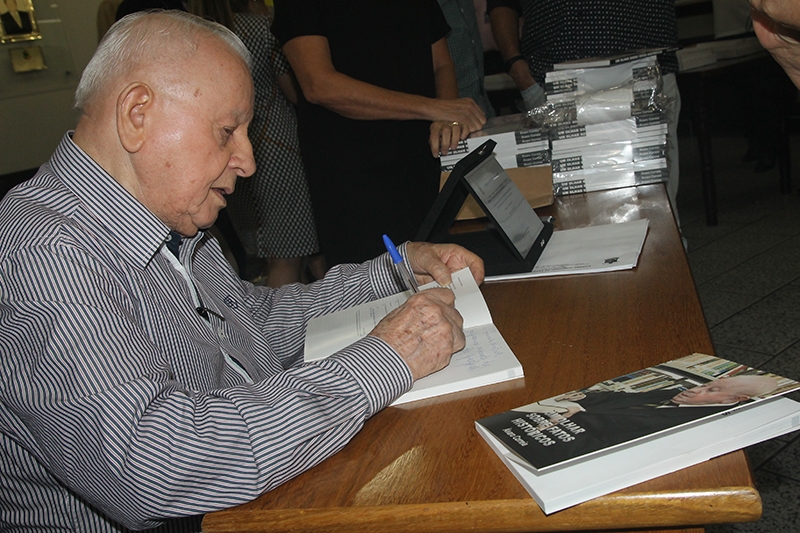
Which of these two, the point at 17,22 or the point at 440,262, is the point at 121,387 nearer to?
the point at 440,262

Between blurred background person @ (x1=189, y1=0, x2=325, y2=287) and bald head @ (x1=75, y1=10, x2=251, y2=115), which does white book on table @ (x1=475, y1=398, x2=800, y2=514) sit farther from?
blurred background person @ (x1=189, y1=0, x2=325, y2=287)

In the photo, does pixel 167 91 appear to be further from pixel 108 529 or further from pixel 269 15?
pixel 269 15

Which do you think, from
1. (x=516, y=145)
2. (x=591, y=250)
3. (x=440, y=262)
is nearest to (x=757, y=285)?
(x=516, y=145)

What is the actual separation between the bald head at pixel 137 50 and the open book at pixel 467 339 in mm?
521

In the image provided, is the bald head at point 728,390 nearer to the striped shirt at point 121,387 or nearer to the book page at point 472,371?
the book page at point 472,371

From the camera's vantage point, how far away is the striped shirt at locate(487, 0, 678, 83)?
7.68 feet

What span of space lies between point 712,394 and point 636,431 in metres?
0.11

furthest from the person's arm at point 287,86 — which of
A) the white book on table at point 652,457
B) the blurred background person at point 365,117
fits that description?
the white book on table at point 652,457

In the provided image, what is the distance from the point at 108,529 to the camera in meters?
1.04

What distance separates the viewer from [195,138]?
1050mm

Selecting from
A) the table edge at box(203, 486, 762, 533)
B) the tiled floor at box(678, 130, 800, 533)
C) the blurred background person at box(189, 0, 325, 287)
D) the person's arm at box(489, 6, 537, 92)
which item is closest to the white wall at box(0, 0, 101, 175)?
the blurred background person at box(189, 0, 325, 287)

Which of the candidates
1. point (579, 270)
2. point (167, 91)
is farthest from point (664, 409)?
point (167, 91)

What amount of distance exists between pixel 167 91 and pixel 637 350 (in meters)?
0.76

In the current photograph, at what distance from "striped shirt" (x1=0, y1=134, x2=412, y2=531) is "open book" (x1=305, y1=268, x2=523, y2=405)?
0.22ft
